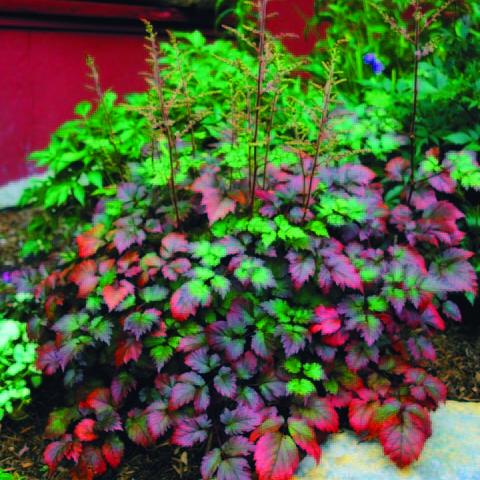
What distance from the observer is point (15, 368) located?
2.46 metres

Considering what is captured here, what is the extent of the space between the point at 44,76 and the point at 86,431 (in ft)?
8.93

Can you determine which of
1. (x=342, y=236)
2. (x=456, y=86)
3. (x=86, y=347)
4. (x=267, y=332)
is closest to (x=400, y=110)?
(x=456, y=86)

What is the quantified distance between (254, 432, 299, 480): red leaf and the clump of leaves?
954 mm

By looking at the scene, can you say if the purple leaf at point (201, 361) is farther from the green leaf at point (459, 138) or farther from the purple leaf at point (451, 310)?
the green leaf at point (459, 138)

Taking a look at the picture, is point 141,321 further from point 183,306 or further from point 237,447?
point 237,447

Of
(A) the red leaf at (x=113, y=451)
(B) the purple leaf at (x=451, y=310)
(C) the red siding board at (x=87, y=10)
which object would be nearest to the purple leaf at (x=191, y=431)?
(A) the red leaf at (x=113, y=451)

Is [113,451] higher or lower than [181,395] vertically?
lower

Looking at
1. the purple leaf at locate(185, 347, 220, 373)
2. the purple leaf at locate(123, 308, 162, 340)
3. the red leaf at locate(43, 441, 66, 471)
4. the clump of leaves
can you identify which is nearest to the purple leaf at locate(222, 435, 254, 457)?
the purple leaf at locate(185, 347, 220, 373)

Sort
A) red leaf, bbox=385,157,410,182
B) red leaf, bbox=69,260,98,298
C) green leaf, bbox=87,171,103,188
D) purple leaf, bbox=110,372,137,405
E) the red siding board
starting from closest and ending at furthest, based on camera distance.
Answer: purple leaf, bbox=110,372,137,405, red leaf, bbox=69,260,98,298, red leaf, bbox=385,157,410,182, green leaf, bbox=87,171,103,188, the red siding board

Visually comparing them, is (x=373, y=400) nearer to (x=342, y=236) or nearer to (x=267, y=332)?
(x=267, y=332)

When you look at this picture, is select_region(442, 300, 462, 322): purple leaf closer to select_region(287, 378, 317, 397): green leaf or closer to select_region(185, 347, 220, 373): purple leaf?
select_region(287, 378, 317, 397): green leaf

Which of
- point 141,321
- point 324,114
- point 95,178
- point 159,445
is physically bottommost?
point 159,445

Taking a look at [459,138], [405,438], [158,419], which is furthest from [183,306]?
[459,138]

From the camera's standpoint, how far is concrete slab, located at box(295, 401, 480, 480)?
2.05m
